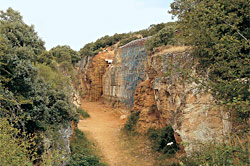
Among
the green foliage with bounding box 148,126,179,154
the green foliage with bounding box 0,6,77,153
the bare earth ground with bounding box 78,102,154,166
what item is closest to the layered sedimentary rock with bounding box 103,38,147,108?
the bare earth ground with bounding box 78,102,154,166

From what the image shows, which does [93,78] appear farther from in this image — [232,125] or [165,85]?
[232,125]

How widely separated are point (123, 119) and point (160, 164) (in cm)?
792

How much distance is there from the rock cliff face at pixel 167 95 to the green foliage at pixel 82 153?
9.91 ft

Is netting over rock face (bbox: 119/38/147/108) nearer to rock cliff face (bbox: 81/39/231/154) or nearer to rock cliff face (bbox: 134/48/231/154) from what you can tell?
rock cliff face (bbox: 81/39/231/154)

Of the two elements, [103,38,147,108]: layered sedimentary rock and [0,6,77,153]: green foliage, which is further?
[103,38,147,108]: layered sedimentary rock

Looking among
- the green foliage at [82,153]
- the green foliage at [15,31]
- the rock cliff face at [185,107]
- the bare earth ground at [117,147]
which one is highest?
the green foliage at [15,31]

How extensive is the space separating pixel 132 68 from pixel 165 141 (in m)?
8.54

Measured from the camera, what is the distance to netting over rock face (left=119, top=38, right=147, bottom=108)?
564 inches

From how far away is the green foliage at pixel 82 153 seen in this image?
666 cm

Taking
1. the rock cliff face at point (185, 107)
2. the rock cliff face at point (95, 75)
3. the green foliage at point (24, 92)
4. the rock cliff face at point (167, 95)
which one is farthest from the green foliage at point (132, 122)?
the rock cliff face at point (95, 75)

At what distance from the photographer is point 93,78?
24.4 m

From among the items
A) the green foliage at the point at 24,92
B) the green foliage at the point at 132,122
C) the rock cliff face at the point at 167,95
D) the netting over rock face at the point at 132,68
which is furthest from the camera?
the netting over rock face at the point at 132,68

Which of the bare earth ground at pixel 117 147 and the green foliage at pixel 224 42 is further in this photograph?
the bare earth ground at pixel 117 147

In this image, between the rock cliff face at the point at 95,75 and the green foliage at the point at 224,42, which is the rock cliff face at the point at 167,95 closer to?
the green foliage at the point at 224,42
